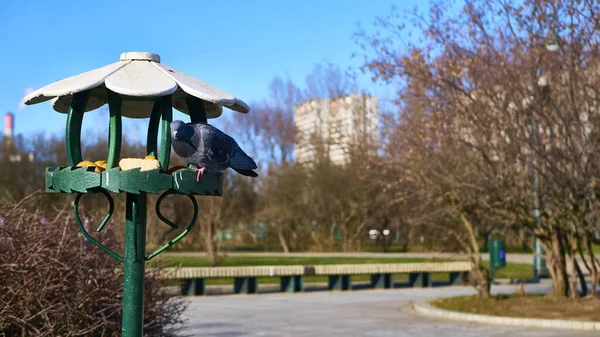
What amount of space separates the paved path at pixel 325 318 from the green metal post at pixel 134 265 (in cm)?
491

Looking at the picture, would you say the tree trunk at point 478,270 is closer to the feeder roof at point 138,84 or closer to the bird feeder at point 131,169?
the feeder roof at point 138,84

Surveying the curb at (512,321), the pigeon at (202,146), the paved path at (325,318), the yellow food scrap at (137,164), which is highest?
the pigeon at (202,146)

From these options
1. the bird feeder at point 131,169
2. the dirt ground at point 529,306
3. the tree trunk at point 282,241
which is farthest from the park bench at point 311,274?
the tree trunk at point 282,241

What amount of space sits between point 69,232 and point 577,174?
838 cm

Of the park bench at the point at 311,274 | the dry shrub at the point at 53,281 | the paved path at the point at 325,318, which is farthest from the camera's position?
the park bench at the point at 311,274

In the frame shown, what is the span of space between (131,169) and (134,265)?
566mm

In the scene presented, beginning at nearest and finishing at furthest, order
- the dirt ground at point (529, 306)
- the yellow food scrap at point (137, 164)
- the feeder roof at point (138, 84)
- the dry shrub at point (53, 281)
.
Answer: the feeder roof at point (138, 84) < the yellow food scrap at point (137, 164) < the dry shrub at point (53, 281) < the dirt ground at point (529, 306)

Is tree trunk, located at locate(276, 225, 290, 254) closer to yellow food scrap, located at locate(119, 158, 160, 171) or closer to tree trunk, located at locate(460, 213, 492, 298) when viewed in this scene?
tree trunk, located at locate(460, 213, 492, 298)

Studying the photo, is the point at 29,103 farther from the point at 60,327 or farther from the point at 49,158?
the point at 49,158

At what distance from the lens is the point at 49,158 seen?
131 ft

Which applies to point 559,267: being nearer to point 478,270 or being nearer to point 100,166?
point 478,270

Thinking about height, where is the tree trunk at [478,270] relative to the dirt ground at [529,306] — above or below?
above

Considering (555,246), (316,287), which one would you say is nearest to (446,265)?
(316,287)

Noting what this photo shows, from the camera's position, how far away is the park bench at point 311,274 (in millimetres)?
18203
